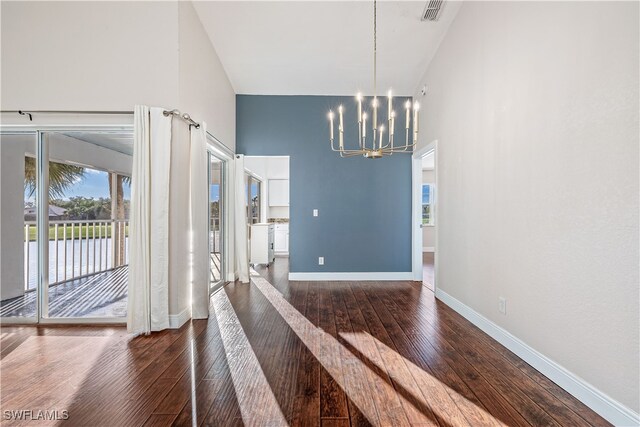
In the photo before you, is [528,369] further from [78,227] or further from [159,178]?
[78,227]

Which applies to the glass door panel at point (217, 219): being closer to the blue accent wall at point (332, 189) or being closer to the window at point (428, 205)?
the blue accent wall at point (332, 189)

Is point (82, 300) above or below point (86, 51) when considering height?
below

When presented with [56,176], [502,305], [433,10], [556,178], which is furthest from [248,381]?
[433,10]

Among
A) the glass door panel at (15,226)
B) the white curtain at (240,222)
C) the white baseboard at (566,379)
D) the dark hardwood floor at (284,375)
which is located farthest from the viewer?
the white curtain at (240,222)

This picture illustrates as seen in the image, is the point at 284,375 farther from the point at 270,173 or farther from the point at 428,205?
the point at 428,205

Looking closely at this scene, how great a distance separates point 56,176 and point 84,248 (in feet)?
7.31

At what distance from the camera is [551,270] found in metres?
2.00

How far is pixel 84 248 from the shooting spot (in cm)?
488

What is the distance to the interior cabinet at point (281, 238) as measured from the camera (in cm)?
760

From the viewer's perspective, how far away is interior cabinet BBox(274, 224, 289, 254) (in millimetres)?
7602

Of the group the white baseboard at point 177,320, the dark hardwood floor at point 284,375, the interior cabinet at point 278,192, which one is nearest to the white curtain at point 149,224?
the white baseboard at point 177,320

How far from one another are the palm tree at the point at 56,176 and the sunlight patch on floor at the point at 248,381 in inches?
91.8

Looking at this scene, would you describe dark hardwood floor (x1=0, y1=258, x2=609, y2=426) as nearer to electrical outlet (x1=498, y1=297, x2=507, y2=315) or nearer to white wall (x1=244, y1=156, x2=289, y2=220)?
electrical outlet (x1=498, y1=297, x2=507, y2=315)

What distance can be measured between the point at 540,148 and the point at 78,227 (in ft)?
18.9
